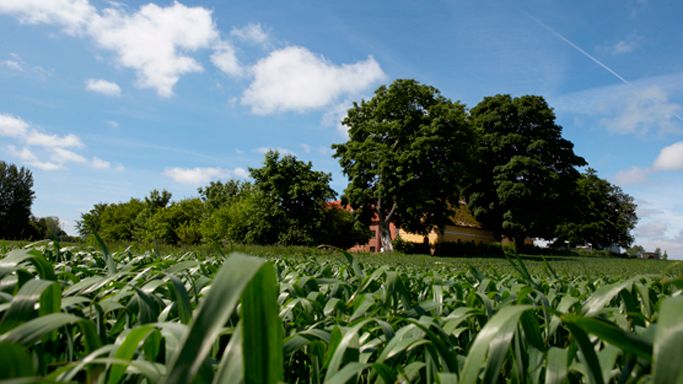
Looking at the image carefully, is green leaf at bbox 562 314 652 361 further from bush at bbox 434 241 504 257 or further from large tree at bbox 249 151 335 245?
bush at bbox 434 241 504 257

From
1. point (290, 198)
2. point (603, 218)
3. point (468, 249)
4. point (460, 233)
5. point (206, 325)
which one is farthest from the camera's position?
point (603, 218)

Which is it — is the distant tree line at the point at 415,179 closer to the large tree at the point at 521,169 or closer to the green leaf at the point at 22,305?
the large tree at the point at 521,169

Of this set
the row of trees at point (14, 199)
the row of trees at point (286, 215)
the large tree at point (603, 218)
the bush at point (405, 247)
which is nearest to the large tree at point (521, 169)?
the bush at point (405, 247)

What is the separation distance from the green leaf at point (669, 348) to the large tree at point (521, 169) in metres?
40.4

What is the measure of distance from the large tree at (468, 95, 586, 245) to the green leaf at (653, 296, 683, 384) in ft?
133

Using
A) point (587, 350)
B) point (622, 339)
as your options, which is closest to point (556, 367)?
point (587, 350)

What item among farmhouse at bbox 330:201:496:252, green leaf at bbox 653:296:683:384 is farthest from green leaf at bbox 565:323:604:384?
farmhouse at bbox 330:201:496:252

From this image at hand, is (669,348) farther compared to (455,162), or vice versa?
(455,162)

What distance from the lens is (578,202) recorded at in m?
42.9

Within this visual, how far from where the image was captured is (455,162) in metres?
35.2

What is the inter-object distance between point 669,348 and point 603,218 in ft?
257

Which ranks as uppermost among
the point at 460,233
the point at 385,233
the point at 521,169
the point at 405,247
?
the point at 521,169

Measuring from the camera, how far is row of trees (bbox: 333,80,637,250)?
1364 inches

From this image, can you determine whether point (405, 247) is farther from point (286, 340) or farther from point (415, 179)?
point (286, 340)
